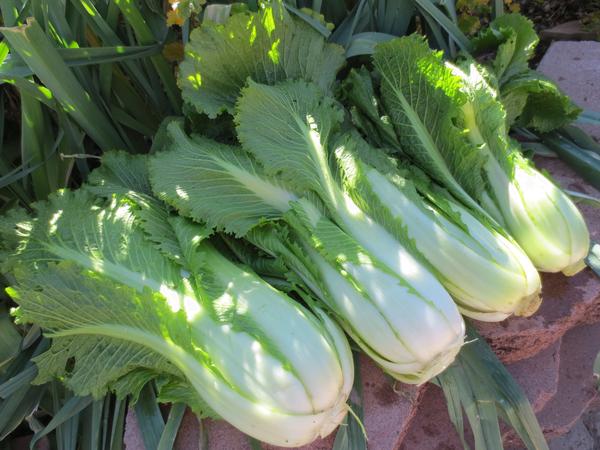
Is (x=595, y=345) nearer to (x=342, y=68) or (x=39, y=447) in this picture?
(x=342, y=68)

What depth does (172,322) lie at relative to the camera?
1387 millimetres

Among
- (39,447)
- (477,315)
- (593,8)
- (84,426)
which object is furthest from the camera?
(593,8)

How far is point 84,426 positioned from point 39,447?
28 centimetres

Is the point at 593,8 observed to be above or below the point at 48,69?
below

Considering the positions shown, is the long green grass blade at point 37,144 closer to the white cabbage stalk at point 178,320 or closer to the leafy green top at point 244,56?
the white cabbage stalk at point 178,320

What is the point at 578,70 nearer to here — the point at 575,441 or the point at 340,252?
the point at 575,441

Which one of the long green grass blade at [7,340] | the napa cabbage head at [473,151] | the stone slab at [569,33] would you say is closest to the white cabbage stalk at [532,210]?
the napa cabbage head at [473,151]

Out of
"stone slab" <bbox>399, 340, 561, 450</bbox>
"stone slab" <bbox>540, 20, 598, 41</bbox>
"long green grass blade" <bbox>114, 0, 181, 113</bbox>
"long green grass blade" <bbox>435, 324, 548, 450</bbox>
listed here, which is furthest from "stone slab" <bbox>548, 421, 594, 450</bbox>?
"stone slab" <bbox>540, 20, 598, 41</bbox>

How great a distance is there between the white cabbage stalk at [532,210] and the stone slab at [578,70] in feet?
2.22

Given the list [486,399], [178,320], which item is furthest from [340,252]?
[486,399]

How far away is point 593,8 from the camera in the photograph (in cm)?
312

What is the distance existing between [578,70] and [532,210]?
3.37 feet

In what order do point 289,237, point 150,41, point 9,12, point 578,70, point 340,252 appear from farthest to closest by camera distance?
1. point 578,70
2. point 150,41
3. point 9,12
4. point 289,237
5. point 340,252

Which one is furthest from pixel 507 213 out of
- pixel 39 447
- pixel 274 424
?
pixel 39 447
